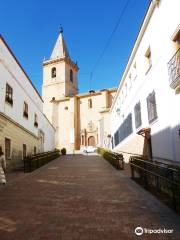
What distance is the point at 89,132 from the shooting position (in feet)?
154

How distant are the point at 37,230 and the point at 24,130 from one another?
13026 millimetres

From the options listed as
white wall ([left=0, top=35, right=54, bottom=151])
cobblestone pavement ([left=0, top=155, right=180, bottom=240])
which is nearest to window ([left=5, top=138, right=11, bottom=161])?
white wall ([left=0, top=35, right=54, bottom=151])

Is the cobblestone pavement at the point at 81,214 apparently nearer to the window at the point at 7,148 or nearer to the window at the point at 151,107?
the window at the point at 151,107

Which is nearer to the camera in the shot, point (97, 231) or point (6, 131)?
point (97, 231)

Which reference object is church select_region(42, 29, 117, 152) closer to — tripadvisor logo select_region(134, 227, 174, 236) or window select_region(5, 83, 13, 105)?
window select_region(5, 83, 13, 105)

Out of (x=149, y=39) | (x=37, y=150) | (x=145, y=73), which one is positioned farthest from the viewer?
(x=37, y=150)

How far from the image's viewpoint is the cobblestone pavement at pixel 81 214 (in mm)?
3961

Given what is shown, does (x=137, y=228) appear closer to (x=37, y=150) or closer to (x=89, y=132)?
(x=37, y=150)

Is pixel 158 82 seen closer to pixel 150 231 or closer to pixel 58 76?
pixel 150 231

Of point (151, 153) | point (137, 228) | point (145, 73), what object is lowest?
point (137, 228)

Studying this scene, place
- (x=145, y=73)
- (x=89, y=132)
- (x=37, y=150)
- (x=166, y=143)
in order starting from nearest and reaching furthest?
(x=166, y=143)
(x=145, y=73)
(x=37, y=150)
(x=89, y=132)

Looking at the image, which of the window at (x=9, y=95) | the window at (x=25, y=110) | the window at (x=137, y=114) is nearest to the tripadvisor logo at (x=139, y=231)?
the window at (x=137, y=114)

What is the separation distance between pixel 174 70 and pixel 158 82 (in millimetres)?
1921

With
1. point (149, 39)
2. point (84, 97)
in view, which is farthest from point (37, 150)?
point (84, 97)
